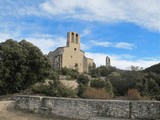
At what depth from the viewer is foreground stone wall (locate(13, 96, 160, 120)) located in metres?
12.7

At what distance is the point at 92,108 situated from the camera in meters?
14.1

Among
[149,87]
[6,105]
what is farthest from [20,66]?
[149,87]

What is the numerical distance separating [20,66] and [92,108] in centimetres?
1210

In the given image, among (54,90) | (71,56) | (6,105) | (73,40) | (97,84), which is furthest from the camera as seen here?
(73,40)

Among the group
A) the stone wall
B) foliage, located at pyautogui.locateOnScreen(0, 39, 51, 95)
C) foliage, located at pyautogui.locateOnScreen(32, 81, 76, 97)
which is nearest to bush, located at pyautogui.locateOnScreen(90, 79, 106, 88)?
foliage, located at pyautogui.locateOnScreen(0, 39, 51, 95)

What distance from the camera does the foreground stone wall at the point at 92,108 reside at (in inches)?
500

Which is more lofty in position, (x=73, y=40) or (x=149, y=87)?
(x=73, y=40)

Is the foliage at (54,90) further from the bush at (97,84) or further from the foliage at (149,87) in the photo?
the foliage at (149,87)

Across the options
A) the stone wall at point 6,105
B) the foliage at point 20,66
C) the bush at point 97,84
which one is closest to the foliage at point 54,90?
the foliage at point 20,66

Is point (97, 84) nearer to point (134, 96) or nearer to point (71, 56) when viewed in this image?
point (134, 96)

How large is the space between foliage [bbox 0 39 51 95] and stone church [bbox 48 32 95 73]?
42.2 meters

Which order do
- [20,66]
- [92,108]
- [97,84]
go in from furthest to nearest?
[97,84], [20,66], [92,108]

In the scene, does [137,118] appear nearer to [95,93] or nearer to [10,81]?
[95,93]

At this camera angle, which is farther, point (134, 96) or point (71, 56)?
point (71, 56)
